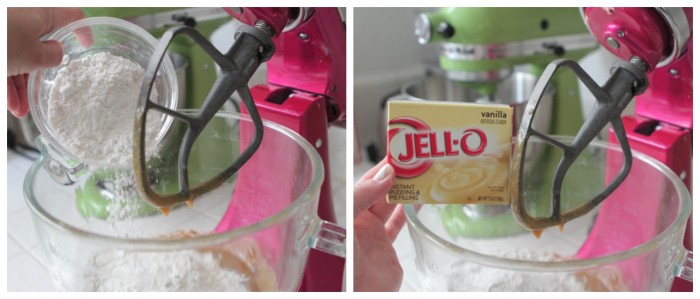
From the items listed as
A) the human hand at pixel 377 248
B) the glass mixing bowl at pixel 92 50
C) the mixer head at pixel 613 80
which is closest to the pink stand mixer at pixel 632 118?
the mixer head at pixel 613 80

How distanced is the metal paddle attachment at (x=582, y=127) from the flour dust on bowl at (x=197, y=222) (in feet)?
0.40

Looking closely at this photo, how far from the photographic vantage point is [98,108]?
1.42 feet

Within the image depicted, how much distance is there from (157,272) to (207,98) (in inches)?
4.5

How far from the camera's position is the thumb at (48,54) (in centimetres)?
44

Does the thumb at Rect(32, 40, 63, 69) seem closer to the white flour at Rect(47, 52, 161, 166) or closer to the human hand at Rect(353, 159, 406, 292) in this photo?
the white flour at Rect(47, 52, 161, 166)

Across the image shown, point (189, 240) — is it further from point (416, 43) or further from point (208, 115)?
point (416, 43)

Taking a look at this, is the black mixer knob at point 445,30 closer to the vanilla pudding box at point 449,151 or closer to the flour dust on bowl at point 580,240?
the flour dust on bowl at point 580,240

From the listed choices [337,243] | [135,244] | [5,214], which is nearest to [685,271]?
[337,243]

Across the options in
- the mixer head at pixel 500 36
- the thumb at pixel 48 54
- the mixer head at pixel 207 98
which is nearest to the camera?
the mixer head at pixel 207 98

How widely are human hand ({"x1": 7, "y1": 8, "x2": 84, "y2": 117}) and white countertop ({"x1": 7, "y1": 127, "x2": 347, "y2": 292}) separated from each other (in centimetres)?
10

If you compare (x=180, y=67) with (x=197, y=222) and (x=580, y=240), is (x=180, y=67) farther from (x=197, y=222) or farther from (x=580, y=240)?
(x=580, y=240)

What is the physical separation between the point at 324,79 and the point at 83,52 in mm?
163

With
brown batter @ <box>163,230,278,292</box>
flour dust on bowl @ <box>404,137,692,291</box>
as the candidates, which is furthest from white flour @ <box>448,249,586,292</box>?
brown batter @ <box>163,230,278,292</box>

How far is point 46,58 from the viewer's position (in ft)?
1.44
